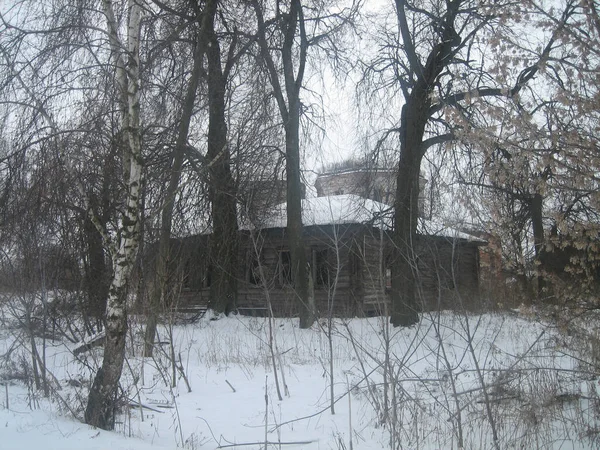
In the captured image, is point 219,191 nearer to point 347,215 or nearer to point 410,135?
point 347,215

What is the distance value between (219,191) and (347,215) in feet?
17.2

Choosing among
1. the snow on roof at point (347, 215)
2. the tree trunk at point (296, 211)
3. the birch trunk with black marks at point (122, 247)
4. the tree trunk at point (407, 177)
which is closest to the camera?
the birch trunk with black marks at point (122, 247)

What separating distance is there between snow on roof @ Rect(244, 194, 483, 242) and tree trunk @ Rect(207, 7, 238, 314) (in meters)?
0.98

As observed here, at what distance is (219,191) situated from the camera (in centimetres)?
1109

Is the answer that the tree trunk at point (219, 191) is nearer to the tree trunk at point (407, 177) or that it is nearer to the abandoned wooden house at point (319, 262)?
the abandoned wooden house at point (319, 262)

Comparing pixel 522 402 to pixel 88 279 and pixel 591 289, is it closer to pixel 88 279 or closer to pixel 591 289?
pixel 591 289

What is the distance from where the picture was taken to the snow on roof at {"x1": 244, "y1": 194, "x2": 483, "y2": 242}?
1461 centimetres

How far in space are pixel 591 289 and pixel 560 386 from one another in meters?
1.22

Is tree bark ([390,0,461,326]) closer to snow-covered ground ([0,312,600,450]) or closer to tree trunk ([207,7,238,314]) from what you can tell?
tree trunk ([207,7,238,314])

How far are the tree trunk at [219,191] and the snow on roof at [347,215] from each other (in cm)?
98

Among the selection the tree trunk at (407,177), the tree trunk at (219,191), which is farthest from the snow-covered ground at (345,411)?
the tree trunk at (407,177)

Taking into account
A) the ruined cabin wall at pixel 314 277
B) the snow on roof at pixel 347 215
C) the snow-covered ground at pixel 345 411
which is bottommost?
the snow-covered ground at pixel 345 411

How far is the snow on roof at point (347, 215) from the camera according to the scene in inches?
575

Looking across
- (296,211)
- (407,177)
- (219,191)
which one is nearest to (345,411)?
(219,191)
